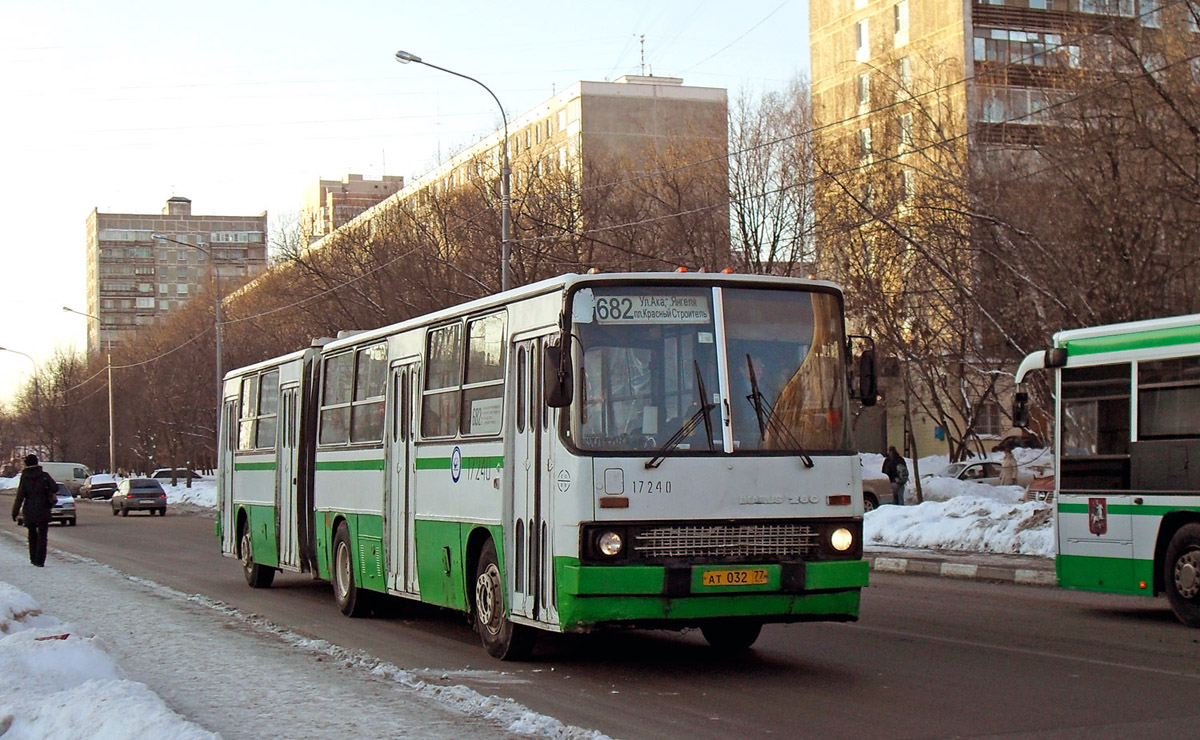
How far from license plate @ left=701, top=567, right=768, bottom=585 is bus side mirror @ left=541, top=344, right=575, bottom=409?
1.55 meters

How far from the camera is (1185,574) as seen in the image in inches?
519

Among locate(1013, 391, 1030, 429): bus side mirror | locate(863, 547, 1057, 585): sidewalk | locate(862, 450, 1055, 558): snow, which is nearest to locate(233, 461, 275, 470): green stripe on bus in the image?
locate(862, 450, 1055, 558): snow

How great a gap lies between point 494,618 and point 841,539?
9.44 ft

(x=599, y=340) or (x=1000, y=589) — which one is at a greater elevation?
(x=599, y=340)

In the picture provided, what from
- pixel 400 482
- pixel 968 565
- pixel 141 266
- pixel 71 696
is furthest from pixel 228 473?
pixel 141 266

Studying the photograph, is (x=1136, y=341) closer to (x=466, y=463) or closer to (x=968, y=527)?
(x=466, y=463)

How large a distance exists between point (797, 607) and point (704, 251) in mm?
A: 35512

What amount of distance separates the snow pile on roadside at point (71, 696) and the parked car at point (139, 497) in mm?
43462

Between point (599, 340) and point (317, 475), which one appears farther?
point (317, 475)

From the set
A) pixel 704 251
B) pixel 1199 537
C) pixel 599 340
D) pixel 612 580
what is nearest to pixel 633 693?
pixel 612 580

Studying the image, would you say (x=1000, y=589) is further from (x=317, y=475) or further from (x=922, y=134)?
(x=922, y=134)

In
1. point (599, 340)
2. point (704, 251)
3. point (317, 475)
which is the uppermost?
point (704, 251)

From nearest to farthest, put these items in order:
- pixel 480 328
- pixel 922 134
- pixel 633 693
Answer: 1. pixel 633 693
2. pixel 480 328
3. pixel 922 134

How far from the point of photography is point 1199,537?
13.1 m
